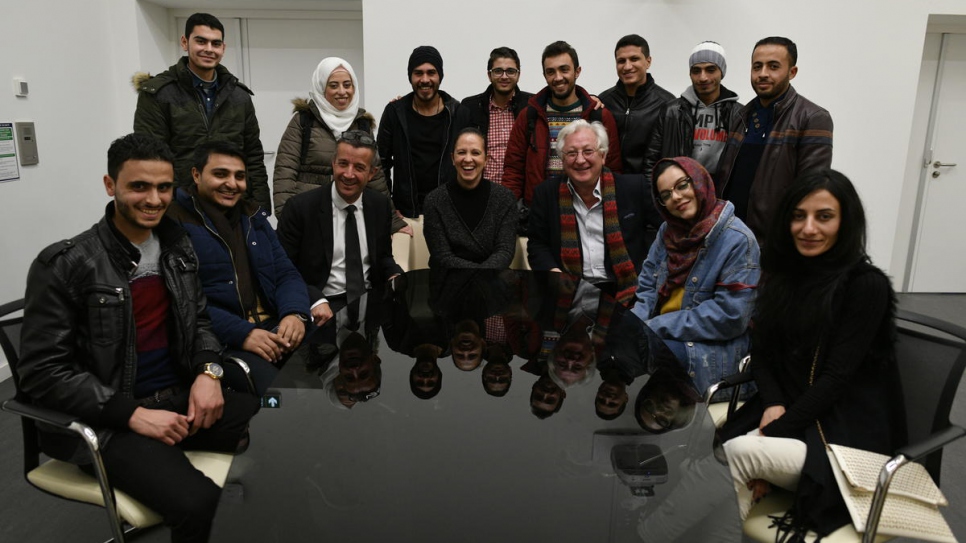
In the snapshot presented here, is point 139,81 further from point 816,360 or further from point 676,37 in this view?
point 676,37

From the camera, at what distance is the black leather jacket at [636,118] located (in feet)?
11.4

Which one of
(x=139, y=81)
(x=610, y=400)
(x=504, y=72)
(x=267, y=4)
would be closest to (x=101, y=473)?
(x=610, y=400)

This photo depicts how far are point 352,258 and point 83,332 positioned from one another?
4.27ft

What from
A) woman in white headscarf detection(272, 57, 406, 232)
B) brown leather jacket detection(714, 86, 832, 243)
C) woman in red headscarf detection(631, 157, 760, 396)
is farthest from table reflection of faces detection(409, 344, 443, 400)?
brown leather jacket detection(714, 86, 832, 243)

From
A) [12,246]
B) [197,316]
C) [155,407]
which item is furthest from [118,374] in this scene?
[12,246]

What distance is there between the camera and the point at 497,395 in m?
1.57

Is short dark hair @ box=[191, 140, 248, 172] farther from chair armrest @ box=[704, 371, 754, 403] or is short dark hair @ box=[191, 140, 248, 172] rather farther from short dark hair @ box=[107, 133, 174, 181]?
chair armrest @ box=[704, 371, 754, 403]

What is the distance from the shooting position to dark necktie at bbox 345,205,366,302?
9.39ft

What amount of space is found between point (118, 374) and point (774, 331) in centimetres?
172

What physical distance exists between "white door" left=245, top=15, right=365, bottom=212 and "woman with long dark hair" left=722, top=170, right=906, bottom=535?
405 centimetres

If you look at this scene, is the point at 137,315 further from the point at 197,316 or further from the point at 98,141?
the point at 98,141

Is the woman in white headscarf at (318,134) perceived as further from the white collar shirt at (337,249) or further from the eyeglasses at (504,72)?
the eyeglasses at (504,72)

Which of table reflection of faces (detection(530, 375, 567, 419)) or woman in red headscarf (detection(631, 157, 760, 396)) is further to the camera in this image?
Answer: woman in red headscarf (detection(631, 157, 760, 396))

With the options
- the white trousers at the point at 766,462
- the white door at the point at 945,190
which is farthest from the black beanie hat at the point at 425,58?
the white door at the point at 945,190
